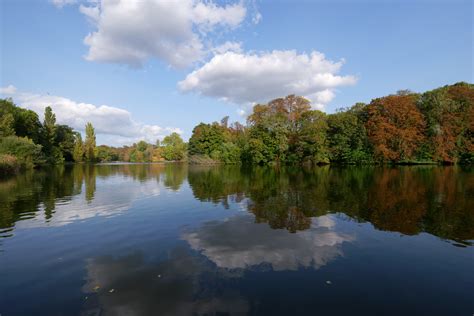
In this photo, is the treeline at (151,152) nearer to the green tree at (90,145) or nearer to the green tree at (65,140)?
the green tree at (90,145)

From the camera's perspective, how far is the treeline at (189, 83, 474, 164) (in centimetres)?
5047

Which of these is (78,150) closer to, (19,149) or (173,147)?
(173,147)

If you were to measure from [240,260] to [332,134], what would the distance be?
63602 mm

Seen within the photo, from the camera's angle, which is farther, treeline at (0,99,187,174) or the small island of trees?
the small island of trees

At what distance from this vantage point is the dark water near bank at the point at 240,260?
4.90m

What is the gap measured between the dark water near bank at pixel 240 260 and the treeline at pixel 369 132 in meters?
47.3

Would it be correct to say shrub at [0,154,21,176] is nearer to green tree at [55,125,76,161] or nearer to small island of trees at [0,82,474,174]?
small island of trees at [0,82,474,174]

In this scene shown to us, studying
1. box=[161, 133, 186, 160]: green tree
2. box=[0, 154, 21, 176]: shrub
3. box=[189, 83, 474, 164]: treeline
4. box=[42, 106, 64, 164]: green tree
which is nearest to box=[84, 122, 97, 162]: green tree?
box=[42, 106, 64, 164]: green tree

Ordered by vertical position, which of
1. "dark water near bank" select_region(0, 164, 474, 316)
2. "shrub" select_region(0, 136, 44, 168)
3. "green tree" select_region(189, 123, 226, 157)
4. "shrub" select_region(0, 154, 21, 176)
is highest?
"green tree" select_region(189, 123, 226, 157)

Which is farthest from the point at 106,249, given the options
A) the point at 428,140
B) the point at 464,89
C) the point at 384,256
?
the point at 464,89

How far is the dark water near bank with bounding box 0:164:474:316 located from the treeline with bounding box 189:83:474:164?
155 ft

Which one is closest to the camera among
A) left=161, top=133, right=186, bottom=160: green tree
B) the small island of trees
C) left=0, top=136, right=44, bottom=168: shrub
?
left=0, top=136, right=44, bottom=168: shrub

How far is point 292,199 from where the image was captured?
51.4 feet

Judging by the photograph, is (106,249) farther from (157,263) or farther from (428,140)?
(428,140)
